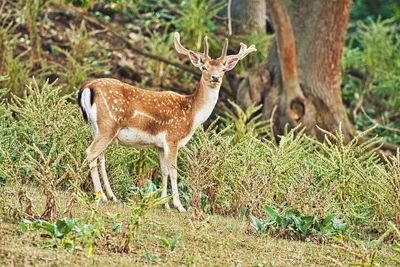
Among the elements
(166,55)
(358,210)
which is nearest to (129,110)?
(358,210)

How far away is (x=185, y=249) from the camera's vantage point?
6004mm

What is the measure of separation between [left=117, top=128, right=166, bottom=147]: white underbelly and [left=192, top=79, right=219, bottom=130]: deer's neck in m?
0.35

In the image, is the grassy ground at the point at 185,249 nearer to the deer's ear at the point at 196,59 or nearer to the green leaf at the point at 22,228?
the green leaf at the point at 22,228

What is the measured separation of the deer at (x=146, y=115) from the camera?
7.58m

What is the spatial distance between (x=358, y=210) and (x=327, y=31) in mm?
4329

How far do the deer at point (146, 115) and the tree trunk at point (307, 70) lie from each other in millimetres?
3290

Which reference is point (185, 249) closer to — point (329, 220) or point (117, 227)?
point (117, 227)

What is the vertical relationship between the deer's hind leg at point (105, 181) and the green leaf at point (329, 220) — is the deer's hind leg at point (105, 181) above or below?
below

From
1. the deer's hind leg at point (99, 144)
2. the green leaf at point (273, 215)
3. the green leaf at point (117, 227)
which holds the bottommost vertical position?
the green leaf at point (273, 215)

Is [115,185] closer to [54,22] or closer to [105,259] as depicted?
[105,259]

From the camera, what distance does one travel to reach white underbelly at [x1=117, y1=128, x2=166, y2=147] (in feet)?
25.2

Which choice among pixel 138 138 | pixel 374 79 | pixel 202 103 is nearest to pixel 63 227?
pixel 138 138

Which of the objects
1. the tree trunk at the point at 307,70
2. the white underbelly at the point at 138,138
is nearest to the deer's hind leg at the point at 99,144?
the white underbelly at the point at 138,138

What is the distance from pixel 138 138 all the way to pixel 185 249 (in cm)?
188
